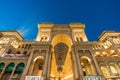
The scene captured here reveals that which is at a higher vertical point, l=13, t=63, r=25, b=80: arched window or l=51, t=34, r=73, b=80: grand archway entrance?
l=51, t=34, r=73, b=80: grand archway entrance

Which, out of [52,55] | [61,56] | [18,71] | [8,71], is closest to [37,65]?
[18,71]

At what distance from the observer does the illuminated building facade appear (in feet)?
93.7

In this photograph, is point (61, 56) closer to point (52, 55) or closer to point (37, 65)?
point (52, 55)

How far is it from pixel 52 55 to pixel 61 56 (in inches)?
647

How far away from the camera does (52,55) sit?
37.3 meters

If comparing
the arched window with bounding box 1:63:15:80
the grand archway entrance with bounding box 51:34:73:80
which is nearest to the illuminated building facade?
the arched window with bounding box 1:63:15:80

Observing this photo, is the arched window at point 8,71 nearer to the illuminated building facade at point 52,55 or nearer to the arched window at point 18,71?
the illuminated building facade at point 52,55

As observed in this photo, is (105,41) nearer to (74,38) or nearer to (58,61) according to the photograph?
(74,38)

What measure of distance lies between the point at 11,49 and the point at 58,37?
16.7 m

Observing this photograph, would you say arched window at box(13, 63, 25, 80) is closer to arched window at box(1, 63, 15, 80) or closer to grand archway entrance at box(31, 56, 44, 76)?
arched window at box(1, 63, 15, 80)

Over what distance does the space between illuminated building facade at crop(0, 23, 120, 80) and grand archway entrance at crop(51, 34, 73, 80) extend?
1.67 feet

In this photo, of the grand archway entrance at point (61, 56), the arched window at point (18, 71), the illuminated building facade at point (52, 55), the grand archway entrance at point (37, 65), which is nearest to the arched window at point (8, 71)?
the illuminated building facade at point (52, 55)

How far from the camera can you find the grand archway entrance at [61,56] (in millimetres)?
40531

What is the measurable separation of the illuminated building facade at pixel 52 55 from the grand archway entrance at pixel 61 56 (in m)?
0.51
